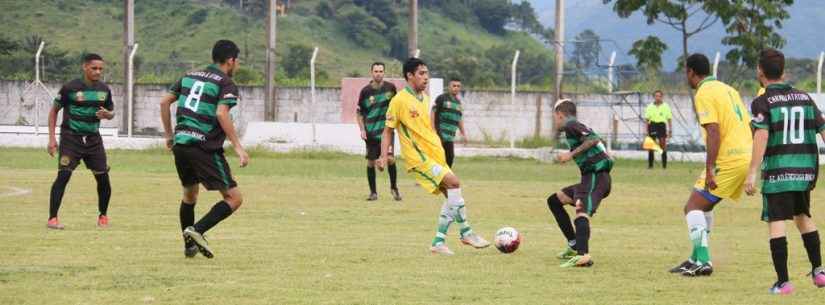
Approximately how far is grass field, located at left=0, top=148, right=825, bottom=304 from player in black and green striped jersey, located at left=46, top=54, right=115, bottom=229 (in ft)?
1.86

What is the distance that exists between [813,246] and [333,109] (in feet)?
104

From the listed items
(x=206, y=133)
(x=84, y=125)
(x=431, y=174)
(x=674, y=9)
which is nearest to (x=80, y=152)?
(x=84, y=125)

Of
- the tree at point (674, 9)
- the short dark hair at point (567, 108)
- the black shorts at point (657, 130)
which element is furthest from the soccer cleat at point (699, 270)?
the tree at point (674, 9)

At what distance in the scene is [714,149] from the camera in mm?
10781

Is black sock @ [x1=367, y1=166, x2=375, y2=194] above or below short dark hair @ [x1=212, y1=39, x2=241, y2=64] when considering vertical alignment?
below

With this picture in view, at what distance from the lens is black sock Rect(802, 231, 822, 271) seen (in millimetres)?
10383

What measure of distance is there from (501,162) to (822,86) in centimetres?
785

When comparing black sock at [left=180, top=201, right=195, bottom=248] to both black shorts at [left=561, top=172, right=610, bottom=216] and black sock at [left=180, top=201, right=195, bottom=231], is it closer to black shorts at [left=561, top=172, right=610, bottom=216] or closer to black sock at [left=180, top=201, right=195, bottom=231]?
black sock at [left=180, top=201, right=195, bottom=231]

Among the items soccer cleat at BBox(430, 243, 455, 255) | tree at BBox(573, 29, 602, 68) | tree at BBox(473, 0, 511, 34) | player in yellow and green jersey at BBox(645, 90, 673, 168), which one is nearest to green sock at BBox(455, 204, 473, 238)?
soccer cleat at BBox(430, 243, 455, 255)

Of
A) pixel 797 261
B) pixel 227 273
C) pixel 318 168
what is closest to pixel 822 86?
pixel 318 168

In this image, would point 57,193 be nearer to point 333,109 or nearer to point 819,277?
point 819,277

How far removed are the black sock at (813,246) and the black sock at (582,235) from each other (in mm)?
1938

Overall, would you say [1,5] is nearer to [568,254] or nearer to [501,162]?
[501,162]

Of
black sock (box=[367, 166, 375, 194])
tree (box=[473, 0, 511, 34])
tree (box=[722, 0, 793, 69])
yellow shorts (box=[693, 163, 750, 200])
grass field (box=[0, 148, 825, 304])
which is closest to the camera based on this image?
grass field (box=[0, 148, 825, 304])
